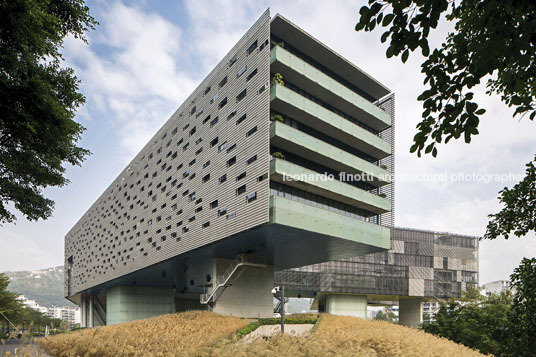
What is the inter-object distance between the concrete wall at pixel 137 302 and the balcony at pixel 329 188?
3884cm

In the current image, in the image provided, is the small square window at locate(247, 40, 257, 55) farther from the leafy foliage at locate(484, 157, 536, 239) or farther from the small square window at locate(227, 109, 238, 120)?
the leafy foliage at locate(484, 157, 536, 239)

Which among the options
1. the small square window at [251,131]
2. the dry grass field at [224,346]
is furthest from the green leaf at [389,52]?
the small square window at [251,131]

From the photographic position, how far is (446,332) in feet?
86.2

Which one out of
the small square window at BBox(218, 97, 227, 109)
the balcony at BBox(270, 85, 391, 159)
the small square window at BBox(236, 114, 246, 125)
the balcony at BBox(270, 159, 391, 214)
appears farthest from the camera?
the small square window at BBox(218, 97, 227, 109)

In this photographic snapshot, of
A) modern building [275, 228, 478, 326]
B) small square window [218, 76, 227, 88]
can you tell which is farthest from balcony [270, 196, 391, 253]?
modern building [275, 228, 478, 326]

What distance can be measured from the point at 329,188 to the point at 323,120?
17.8 feet

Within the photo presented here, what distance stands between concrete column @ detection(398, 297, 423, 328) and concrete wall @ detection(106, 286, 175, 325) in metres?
42.8

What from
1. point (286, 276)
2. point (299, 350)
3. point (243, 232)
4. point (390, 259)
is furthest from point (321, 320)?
point (390, 259)

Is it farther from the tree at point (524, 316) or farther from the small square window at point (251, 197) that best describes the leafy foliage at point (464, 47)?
the small square window at point (251, 197)

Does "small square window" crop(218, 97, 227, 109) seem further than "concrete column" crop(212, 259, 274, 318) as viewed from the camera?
No

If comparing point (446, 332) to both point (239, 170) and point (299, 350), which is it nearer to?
point (239, 170)

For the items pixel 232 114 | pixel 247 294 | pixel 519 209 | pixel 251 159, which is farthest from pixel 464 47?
pixel 247 294

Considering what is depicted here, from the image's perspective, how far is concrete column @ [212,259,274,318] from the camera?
3353cm

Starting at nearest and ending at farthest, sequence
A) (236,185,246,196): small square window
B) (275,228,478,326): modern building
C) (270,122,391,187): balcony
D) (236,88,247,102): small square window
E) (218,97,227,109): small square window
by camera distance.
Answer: (270,122,391,187): balcony → (236,185,246,196): small square window → (236,88,247,102): small square window → (218,97,227,109): small square window → (275,228,478,326): modern building
